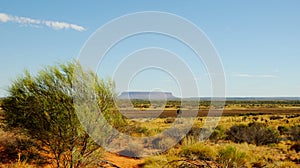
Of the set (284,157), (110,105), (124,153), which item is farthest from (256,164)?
(110,105)

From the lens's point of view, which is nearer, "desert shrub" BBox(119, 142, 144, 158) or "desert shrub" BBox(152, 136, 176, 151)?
"desert shrub" BBox(119, 142, 144, 158)

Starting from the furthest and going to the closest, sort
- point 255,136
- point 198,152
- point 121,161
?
point 255,136
point 198,152
point 121,161

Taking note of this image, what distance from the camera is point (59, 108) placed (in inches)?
406

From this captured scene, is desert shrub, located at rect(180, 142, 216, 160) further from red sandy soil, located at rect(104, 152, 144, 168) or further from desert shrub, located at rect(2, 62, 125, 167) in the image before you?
desert shrub, located at rect(2, 62, 125, 167)

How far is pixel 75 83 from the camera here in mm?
10664

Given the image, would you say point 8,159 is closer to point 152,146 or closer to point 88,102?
point 88,102

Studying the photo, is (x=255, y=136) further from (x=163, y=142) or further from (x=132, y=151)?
(x=132, y=151)

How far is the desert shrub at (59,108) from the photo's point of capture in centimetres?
1034

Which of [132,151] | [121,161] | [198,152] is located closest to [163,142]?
[132,151]

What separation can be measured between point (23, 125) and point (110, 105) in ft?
9.12

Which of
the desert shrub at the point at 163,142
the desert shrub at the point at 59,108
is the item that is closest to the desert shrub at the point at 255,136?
the desert shrub at the point at 163,142

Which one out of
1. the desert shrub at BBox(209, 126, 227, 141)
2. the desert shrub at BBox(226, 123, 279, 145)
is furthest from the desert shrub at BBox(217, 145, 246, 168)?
the desert shrub at BBox(209, 126, 227, 141)

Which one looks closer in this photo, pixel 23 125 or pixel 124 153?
pixel 23 125

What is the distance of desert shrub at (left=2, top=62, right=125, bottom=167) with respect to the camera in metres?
10.3
